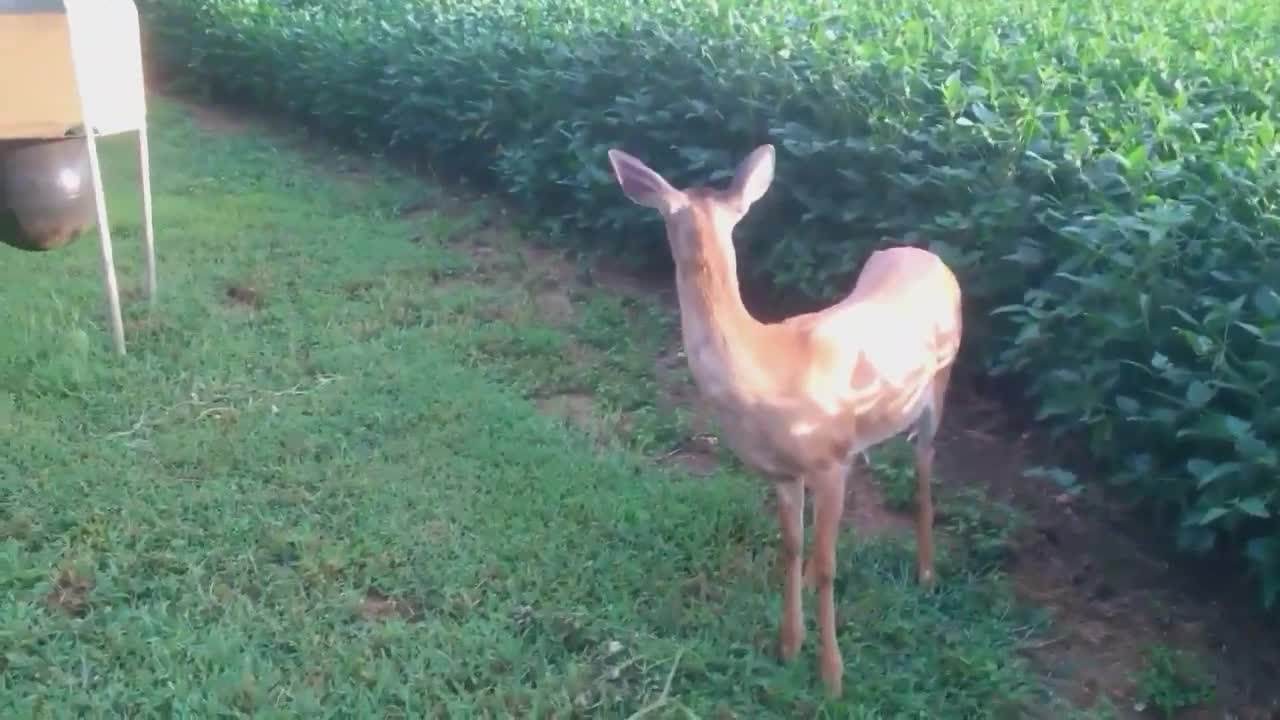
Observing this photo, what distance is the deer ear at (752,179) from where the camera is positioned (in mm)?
3064

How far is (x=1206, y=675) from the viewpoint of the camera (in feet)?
11.1

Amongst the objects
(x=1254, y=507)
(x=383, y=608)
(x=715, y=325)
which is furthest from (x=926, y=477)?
(x=383, y=608)

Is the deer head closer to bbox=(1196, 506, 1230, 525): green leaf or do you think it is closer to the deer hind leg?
the deer hind leg

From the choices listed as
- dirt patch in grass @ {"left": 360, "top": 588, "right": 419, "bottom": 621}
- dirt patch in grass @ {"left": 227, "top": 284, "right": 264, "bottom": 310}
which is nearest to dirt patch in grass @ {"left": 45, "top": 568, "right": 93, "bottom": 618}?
dirt patch in grass @ {"left": 360, "top": 588, "right": 419, "bottom": 621}

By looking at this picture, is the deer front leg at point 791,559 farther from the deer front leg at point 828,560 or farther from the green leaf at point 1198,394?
the green leaf at point 1198,394

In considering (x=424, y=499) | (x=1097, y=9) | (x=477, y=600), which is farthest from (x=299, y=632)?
(x=1097, y=9)

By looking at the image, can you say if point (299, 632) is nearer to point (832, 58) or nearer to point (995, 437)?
point (995, 437)

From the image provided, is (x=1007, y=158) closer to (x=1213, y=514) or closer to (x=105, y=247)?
(x=1213, y=514)

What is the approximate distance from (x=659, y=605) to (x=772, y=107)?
2454 mm

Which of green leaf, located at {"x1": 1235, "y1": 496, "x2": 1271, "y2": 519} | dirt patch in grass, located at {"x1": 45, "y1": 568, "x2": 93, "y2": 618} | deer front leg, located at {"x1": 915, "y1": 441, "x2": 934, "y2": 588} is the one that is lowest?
dirt patch in grass, located at {"x1": 45, "y1": 568, "x2": 93, "y2": 618}

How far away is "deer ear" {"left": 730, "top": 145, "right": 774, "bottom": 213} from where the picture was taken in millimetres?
3064

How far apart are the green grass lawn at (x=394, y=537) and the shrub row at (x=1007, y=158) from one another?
0.63 metres

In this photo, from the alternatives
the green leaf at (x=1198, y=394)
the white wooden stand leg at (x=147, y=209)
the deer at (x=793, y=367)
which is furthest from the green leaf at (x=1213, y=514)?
the white wooden stand leg at (x=147, y=209)

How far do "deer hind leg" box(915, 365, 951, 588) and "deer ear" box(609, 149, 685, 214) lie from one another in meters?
1.05
